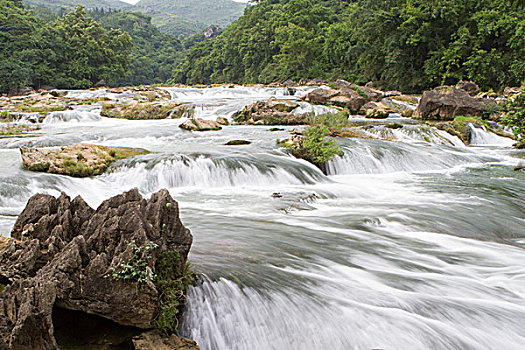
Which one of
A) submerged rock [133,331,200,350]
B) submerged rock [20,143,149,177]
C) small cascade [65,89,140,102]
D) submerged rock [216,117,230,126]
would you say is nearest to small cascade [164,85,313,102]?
small cascade [65,89,140,102]

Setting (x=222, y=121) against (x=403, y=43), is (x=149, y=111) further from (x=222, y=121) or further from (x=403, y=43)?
(x=403, y=43)

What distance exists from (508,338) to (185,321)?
9.35ft

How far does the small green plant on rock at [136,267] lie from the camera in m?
2.68

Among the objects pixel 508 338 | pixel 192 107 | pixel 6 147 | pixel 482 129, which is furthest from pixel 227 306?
pixel 192 107

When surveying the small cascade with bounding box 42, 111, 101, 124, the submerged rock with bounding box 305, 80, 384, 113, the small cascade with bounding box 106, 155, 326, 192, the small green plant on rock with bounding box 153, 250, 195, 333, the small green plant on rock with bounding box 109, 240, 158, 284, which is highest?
the submerged rock with bounding box 305, 80, 384, 113

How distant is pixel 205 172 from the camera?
32.0 feet

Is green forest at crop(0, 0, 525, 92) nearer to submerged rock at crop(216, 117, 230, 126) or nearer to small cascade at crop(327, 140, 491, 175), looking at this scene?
small cascade at crop(327, 140, 491, 175)

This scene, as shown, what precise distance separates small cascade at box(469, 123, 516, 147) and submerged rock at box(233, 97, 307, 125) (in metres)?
7.86

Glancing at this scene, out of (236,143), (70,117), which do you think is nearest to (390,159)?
(236,143)

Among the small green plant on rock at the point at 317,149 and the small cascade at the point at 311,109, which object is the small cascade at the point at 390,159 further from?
the small cascade at the point at 311,109

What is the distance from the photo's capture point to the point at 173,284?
3.11 metres

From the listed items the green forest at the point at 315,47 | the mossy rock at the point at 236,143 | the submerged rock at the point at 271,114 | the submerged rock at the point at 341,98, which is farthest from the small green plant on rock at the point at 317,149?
the green forest at the point at 315,47

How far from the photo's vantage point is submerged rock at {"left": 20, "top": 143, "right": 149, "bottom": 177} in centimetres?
886

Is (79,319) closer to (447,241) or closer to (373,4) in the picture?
(447,241)
